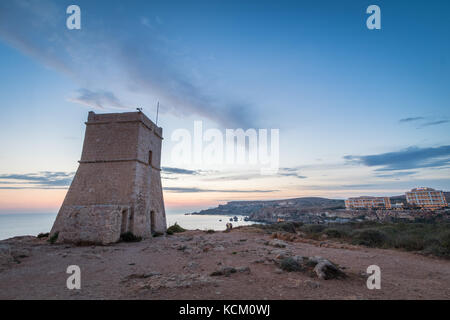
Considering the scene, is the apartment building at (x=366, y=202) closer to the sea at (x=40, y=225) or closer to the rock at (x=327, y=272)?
the sea at (x=40, y=225)

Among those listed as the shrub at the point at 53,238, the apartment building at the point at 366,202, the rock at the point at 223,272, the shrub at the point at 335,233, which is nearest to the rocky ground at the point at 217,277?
the rock at the point at 223,272

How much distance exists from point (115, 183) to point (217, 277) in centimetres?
1164

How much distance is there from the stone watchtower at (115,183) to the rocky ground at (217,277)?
3194 millimetres

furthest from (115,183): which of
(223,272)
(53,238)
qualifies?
(223,272)

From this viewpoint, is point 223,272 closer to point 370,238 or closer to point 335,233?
point 370,238

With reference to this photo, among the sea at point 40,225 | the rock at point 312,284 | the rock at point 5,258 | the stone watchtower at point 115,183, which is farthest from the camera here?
the sea at point 40,225

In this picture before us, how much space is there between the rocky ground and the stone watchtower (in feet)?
10.5

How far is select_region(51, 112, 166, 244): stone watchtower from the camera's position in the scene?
444 inches

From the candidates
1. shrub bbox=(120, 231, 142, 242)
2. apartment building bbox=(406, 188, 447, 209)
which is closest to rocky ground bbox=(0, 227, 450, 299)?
shrub bbox=(120, 231, 142, 242)

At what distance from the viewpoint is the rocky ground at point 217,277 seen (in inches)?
162
